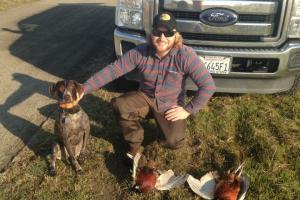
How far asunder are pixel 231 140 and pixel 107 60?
3419mm

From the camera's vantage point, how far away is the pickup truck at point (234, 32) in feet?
14.7

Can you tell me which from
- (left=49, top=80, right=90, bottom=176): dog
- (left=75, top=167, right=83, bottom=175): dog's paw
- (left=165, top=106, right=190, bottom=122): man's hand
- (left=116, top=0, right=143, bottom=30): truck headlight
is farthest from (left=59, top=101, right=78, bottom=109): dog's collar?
(left=116, top=0, right=143, bottom=30): truck headlight

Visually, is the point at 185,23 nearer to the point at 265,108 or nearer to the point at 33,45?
the point at 265,108

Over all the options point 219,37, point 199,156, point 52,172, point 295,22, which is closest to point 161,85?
point 199,156

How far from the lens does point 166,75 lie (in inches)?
157

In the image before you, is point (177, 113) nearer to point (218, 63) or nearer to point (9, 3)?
point (218, 63)

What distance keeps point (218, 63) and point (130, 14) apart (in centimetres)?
119

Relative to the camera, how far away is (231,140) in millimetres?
4426

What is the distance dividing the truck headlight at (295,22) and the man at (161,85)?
1.39m

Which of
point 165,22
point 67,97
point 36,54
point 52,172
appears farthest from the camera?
point 36,54

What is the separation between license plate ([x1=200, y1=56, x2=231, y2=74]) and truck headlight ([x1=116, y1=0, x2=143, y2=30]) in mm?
871

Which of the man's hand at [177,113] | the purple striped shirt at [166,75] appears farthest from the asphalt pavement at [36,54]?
the man's hand at [177,113]

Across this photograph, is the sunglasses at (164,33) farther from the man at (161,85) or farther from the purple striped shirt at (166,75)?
the purple striped shirt at (166,75)

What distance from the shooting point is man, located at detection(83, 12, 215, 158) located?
3812 millimetres
